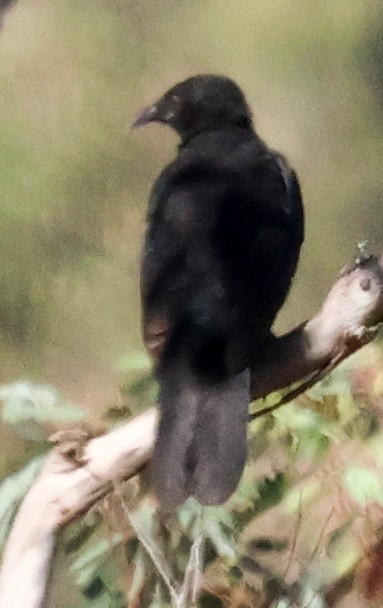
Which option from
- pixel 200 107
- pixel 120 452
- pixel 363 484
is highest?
pixel 200 107

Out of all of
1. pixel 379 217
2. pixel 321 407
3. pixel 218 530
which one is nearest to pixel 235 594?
pixel 218 530

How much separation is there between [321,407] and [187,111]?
14.6 inches

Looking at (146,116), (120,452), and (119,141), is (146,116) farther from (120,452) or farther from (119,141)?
(120,452)

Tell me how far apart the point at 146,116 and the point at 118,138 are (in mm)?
41

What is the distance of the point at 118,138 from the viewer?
3.66ft

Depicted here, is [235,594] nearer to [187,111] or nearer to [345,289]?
[345,289]

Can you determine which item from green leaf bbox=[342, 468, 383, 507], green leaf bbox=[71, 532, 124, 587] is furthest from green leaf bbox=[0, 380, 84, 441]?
green leaf bbox=[342, 468, 383, 507]

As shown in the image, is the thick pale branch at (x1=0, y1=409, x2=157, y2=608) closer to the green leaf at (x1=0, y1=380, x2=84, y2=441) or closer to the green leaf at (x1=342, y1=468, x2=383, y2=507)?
the green leaf at (x1=0, y1=380, x2=84, y2=441)

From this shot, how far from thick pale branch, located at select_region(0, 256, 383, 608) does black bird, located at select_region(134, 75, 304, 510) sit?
3 centimetres

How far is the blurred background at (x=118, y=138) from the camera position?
3.64 ft

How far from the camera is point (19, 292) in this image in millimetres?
1126

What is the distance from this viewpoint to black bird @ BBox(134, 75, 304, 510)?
0.95 meters

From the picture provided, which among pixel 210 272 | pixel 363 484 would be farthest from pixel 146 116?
pixel 363 484

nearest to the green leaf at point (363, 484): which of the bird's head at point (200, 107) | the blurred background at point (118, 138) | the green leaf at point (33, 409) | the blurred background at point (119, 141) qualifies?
the blurred background at point (119, 141)
